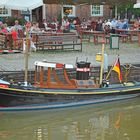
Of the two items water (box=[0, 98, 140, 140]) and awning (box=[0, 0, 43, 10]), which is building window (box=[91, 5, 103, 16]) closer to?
awning (box=[0, 0, 43, 10])

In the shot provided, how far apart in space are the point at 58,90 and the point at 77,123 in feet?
4.52

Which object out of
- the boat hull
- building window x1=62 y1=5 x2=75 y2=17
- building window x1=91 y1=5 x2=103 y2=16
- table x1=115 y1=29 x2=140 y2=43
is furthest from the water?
building window x1=91 y1=5 x2=103 y2=16

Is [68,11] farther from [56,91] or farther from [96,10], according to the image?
[56,91]

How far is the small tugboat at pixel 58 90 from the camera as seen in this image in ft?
42.8

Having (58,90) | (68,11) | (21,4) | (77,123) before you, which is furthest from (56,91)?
(68,11)

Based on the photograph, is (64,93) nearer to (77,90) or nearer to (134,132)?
(77,90)

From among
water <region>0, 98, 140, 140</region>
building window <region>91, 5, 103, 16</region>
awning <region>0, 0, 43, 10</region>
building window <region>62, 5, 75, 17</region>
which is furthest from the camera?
building window <region>91, 5, 103, 16</region>

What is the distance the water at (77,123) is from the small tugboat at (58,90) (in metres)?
0.23

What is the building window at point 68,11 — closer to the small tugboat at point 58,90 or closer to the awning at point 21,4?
the awning at point 21,4

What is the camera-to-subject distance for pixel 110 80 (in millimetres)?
15719

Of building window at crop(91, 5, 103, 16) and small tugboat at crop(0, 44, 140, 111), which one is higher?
building window at crop(91, 5, 103, 16)

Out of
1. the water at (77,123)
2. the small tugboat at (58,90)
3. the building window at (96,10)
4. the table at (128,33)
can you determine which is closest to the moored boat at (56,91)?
the small tugboat at (58,90)

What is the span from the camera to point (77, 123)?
12438mm

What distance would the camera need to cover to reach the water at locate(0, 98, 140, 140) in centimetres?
1134
